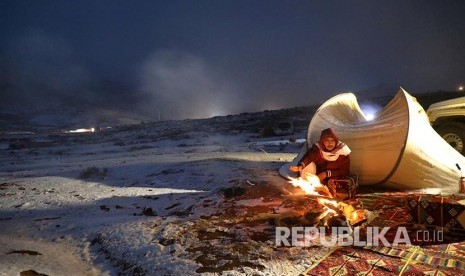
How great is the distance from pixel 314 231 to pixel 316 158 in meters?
2.02

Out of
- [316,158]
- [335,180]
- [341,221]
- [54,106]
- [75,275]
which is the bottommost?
[75,275]

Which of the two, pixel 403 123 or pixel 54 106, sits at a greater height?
pixel 54 106

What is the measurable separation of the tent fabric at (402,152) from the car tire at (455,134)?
1965 mm

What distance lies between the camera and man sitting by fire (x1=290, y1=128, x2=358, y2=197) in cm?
648

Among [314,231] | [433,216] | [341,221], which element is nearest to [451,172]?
[433,216]

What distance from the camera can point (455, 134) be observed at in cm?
893

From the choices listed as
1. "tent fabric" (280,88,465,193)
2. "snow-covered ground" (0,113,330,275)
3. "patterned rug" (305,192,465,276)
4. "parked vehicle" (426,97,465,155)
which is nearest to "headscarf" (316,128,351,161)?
"tent fabric" (280,88,465,193)

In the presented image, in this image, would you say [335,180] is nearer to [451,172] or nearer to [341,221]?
[341,221]

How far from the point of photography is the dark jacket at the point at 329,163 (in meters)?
6.53

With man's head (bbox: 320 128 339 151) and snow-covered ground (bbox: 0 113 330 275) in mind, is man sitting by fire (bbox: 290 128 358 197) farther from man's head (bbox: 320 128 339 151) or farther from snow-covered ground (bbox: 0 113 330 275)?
snow-covered ground (bbox: 0 113 330 275)

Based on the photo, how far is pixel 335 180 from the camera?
20.7ft

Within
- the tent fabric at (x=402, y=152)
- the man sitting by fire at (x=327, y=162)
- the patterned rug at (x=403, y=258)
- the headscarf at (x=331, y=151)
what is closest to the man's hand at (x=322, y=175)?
the man sitting by fire at (x=327, y=162)

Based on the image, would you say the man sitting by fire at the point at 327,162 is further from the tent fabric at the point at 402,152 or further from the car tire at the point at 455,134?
the car tire at the point at 455,134

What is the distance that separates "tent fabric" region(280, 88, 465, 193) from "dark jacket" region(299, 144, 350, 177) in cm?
93
